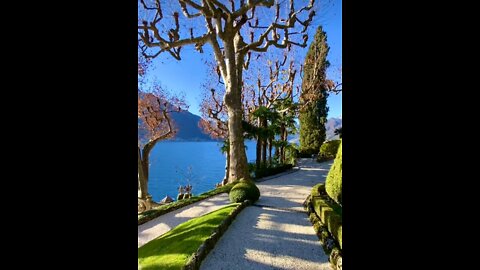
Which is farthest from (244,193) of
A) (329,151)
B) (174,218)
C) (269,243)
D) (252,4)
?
(329,151)

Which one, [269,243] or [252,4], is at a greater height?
[252,4]

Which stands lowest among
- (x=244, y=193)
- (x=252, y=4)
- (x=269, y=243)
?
(x=269, y=243)

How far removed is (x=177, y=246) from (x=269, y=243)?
5.87 feet

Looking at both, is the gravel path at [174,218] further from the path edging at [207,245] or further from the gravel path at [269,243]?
the path edging at [207,245]

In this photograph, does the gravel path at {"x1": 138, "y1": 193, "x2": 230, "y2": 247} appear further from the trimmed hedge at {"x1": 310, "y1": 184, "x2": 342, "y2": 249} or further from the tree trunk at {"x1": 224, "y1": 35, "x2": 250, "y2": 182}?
the trimmed hedge at {"x1": 310, "y1": 184, "x2": 342, "y2": 249}

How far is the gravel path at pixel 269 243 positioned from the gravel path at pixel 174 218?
1.41m

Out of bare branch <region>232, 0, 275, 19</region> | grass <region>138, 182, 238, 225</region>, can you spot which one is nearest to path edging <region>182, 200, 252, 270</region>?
grass <region>138, 182, 238, 225</region>

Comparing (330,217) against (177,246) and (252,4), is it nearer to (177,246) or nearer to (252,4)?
(177,246)

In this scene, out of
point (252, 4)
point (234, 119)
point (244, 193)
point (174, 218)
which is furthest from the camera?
point (234, 119)

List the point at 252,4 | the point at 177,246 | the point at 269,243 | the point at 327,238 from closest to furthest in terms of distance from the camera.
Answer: the point at 177,246 < the point at 327,238 < the point at 269,243 < the point at 252,4

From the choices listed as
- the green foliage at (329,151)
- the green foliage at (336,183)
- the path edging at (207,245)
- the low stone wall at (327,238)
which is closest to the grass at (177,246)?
the path edging at (207,245)

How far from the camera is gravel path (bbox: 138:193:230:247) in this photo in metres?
6.04

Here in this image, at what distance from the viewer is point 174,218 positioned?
7215 mm
